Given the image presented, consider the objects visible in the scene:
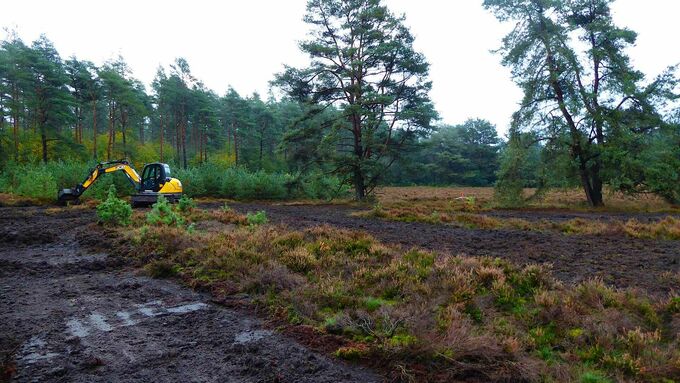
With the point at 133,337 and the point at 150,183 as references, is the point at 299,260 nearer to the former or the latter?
the point at 133,337

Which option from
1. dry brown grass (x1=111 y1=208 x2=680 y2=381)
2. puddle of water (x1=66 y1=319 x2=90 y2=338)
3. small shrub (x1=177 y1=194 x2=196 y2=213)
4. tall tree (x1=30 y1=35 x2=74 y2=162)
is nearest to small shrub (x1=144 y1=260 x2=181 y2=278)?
dry brown grass (x1=111 y1=208 x2=680 y2=381)

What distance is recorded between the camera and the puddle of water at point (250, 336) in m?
4.09

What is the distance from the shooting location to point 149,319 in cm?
466

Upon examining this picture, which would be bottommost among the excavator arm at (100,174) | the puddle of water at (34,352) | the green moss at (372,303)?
the puddle of water at (34,352)

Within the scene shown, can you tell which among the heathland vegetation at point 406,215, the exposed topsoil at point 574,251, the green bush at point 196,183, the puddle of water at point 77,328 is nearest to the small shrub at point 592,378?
the heathland vegetation at point 406,215

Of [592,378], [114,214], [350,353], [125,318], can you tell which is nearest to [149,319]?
[125,318]

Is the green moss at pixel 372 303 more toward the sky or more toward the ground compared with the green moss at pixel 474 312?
more toward the sky

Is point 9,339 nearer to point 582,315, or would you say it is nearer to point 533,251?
point 582,315

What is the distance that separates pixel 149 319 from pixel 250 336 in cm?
131

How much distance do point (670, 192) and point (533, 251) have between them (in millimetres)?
15939

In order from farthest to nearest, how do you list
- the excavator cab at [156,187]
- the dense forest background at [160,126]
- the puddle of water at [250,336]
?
the dense forest background at [160,126] < the excavator cab at [156,187] < the puddle of water at [250,336]

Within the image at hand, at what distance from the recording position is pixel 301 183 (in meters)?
26.6

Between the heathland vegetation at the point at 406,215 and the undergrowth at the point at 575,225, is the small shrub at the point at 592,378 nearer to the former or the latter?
the heathland vegetation at the point at 406,215

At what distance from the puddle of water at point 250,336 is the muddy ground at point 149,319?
2 centimetres
